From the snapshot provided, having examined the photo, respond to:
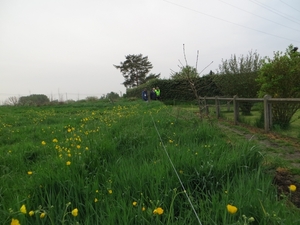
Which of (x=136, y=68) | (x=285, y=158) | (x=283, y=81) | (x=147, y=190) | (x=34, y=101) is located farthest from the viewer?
(x=136, y=68)

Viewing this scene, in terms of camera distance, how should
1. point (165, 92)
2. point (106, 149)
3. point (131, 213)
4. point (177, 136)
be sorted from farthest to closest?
1. point (165, 92)
2. point (177, 136)
3. point (106, 149)
4. point (131, 213)

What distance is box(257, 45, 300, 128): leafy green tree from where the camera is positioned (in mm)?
7086

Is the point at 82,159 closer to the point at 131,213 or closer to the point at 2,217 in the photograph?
the point at 2,217

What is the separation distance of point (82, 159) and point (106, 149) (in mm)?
584

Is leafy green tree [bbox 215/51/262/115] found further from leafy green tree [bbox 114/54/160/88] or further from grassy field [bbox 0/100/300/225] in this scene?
leafy green tree [bbox 114/54/160/88]

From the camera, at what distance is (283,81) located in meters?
7.41

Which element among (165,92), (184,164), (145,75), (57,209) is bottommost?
(57,209)

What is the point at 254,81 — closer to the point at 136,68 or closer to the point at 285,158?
the point at 285,158

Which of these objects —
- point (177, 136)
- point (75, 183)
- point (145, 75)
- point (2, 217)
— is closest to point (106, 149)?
point (75, 183)

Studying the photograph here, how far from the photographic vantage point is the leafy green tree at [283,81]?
709cm

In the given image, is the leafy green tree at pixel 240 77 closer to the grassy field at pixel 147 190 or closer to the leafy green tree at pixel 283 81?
the leafy green tree at pixel 283 81

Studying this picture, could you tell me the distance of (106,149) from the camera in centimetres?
338

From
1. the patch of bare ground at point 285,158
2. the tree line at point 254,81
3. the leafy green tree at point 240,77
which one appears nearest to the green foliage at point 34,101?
the tree line at point 254,81

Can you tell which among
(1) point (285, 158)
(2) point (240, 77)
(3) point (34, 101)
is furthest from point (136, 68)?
(1) point (285, 158)
